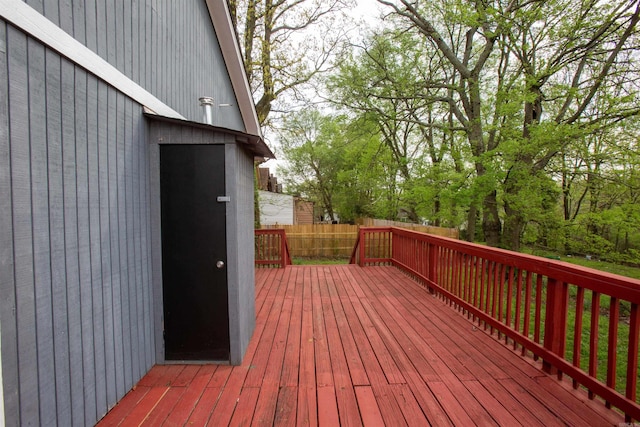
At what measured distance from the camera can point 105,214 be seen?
6.57 feet

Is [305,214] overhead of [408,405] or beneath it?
overhead

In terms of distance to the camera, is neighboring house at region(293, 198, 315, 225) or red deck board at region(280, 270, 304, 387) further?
neighboring house at region(293, 198, 315, 225)

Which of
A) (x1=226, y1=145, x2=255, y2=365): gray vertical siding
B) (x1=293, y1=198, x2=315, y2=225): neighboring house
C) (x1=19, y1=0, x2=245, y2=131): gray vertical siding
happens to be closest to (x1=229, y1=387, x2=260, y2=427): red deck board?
(x1=226, y1=145, x2=255, y2=365): gray vertical siding

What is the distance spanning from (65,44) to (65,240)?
1162mm

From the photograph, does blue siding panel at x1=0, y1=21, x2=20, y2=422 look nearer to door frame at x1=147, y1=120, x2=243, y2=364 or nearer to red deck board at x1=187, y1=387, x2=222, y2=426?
red deck board at x1=187, y1=387, x2=222, y2=426

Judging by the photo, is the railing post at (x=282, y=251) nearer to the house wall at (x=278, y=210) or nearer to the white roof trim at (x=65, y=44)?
the white roof trim at (x=65, y=44)

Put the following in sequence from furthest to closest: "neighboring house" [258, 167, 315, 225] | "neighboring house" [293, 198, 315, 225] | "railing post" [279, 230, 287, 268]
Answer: "neighboring house" [293, 198, 315, 225] → "neighboring house" [258, 167, 315, 225] → "railing post" [279, 230, 287, 268]

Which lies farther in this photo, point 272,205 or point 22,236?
point 272,205

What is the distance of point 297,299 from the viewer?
425 cm

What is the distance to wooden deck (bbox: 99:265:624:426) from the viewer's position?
1.90 m

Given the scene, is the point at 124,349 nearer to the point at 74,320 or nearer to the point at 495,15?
the point at 74,320

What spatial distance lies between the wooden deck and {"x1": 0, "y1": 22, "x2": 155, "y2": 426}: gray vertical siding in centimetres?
49

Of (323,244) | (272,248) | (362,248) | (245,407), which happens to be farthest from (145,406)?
(323,244)

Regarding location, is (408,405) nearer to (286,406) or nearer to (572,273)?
(286,406)
